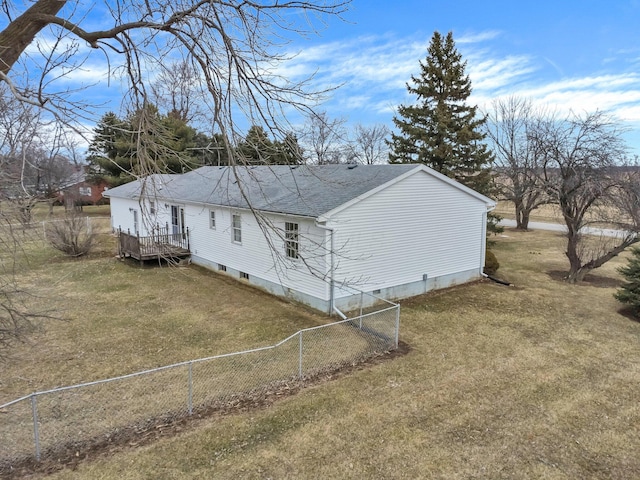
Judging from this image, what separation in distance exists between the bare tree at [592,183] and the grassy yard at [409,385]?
2.36 metres

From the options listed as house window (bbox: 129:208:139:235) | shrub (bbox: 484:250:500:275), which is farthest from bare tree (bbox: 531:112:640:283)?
house window (bbox: 129:208:139:235)

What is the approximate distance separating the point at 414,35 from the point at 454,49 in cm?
1885

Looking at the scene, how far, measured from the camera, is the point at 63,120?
14.3 feet

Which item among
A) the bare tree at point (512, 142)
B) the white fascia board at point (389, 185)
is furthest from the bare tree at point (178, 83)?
the bare tree at point (512, 142)

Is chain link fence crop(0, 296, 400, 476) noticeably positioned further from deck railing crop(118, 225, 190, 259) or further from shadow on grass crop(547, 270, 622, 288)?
shadow on grass crop(547, 270, 622, 288)

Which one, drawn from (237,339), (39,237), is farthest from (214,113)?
(237,339)

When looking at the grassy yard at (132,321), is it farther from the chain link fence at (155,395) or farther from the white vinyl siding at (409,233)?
the white vinyl siding at (409,233)

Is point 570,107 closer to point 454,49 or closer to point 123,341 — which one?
point 454,49

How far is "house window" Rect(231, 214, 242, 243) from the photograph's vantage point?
15.1 meters

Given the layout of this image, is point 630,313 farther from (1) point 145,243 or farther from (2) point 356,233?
(1) point 145,243

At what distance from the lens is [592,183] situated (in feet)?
48.2

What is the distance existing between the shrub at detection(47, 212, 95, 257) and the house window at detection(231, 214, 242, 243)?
912cm

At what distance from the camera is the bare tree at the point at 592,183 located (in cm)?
1456

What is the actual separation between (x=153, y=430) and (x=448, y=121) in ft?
70.2
